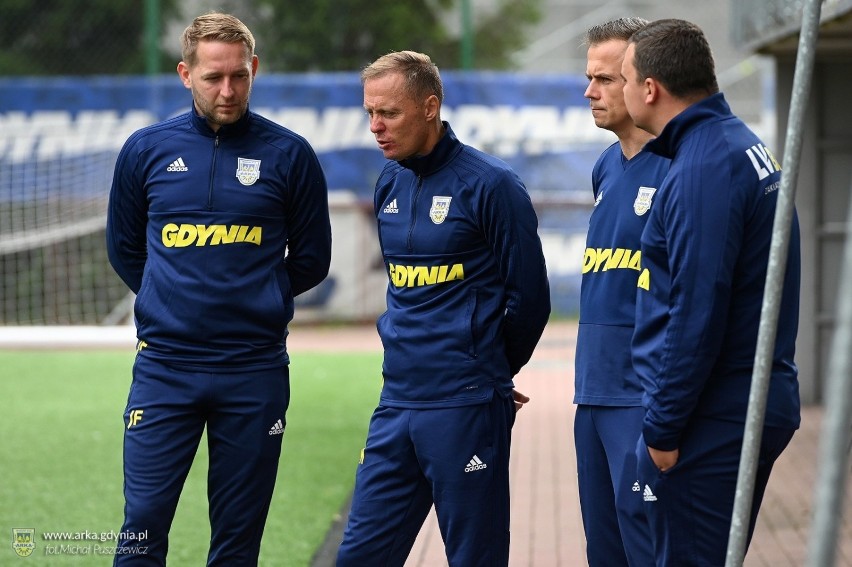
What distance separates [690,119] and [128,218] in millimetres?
2123

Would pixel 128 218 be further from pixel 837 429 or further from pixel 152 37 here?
pixel 152 37

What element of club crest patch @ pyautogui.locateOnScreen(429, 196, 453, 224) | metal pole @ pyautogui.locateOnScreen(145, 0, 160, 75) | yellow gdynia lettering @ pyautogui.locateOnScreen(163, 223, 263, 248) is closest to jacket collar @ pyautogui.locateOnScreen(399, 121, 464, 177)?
club crest patch @ pyautogui.locateOnScreen(429, 196, 453, 224)

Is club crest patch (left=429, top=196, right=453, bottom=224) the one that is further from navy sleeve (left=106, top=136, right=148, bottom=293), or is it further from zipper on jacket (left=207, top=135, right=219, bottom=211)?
navy sleeve (left=106, top=136, right=148, bottom=293)

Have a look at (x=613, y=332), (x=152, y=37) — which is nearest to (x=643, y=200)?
(x=613, y=332)

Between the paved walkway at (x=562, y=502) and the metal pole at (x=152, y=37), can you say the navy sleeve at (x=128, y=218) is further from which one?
the metal pole at (x=152, y=37)

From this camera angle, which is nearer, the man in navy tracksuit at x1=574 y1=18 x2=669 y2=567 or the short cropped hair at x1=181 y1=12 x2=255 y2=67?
the man in navy tracksuit at x1=574 y1=18 x2=669 y2=567

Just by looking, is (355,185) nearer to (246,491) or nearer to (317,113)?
(317,113)

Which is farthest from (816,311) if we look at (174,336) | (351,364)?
(174,336)

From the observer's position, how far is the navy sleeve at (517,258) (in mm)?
4012

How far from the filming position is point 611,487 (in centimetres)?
402

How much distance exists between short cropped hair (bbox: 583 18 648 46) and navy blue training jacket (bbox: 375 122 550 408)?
0.50 metres

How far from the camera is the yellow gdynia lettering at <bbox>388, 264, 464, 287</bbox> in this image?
402cm

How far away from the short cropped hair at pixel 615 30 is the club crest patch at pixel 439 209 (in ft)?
2.26

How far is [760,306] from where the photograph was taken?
129 inches
